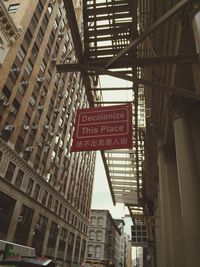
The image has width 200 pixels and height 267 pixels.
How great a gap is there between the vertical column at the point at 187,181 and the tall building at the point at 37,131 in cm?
1956

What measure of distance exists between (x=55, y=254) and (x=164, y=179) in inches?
1522

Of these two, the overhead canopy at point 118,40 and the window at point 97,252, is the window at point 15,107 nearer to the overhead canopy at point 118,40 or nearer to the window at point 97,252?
the overhead canopy at point 118,40

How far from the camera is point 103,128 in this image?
7.96 metres

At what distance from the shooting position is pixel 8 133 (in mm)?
30734

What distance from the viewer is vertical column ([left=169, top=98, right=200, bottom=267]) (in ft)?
22.2

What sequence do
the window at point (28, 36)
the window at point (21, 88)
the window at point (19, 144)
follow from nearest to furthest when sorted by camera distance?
the window at point (19, 144) → the window at point (21, 88) → the window at point (28, 36)

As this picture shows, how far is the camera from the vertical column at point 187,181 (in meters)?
6.76

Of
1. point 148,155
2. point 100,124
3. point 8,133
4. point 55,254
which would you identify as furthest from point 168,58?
point 55,254

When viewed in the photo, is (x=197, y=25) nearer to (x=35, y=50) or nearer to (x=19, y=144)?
(x=19, y=144)

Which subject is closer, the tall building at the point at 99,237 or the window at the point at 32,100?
the window at the point at 32,100

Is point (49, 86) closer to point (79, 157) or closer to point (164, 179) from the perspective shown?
point (79, 157)

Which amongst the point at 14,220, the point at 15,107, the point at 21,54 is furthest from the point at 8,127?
the point at 14,220

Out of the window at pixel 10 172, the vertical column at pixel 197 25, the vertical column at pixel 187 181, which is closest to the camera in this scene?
the vertical column at pixel 197 25

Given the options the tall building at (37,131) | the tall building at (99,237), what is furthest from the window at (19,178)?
the tall building at (99,237)
